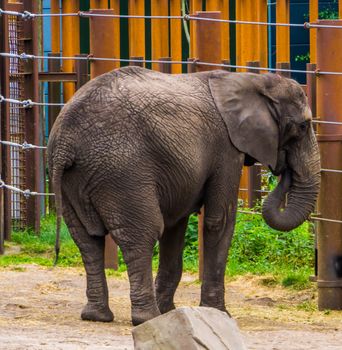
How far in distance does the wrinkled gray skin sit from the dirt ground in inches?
13.7

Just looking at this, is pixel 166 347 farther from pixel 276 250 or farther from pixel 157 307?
pixel 276 250

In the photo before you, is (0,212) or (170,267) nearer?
(170,267)

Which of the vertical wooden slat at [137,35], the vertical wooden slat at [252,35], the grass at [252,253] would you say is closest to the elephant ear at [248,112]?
the grass at [252,253]

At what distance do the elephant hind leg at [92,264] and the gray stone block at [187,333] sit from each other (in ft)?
6.96

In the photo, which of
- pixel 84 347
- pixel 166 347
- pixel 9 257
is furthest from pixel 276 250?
pixel 166 347

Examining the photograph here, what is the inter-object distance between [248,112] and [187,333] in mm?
2834

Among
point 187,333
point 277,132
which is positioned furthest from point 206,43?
point 187,333

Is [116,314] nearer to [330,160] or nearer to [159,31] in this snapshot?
[330,160]

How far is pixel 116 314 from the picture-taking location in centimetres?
949

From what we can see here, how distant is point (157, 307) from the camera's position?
888 cm

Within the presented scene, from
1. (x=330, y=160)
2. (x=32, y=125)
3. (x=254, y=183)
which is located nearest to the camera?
(x=330, y=160)

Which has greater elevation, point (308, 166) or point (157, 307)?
point (308, 166)

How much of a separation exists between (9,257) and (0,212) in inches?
15.6

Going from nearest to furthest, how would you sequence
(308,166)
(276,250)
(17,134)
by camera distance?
(308,166), (276,250), (17,134)
